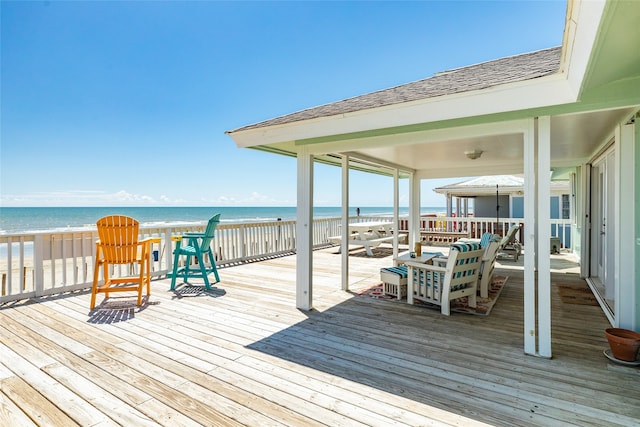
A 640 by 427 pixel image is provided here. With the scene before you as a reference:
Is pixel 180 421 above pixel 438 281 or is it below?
below

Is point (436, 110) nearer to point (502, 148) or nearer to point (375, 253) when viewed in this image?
point (502, 148)

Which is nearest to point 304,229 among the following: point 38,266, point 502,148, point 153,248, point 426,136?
point 426,136

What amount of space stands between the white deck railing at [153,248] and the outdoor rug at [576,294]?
15.5ft

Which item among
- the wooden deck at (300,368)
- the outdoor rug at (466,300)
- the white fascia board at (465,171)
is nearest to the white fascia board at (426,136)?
the wooden deck at (300,368)

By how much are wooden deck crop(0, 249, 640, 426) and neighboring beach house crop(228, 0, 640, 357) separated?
462 mm

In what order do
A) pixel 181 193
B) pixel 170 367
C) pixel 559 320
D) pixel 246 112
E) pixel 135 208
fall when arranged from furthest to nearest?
pixel 135 208 < pixel 181 193 < pixel 246 112 < pixel 559 320 < pixel 170 367

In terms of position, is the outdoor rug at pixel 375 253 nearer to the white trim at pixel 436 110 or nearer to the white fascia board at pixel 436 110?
the white trim at pixel 436 110

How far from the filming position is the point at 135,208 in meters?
44.4

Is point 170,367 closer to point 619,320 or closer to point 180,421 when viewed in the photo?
point 180,421

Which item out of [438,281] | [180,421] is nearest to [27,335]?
[180,421]

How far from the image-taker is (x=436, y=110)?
9.69 feet

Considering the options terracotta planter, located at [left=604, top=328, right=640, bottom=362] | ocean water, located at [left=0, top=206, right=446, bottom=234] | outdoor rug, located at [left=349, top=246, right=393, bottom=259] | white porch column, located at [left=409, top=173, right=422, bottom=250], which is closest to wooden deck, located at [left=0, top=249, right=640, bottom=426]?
terracotta planter, located at [left=604, top=328, right=640, bottom=362]

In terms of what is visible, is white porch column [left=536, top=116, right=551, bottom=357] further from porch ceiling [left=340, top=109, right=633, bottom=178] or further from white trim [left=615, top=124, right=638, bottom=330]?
white trim [left=615, top=124, right=638, bottom=330]

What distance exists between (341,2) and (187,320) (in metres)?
7.74
